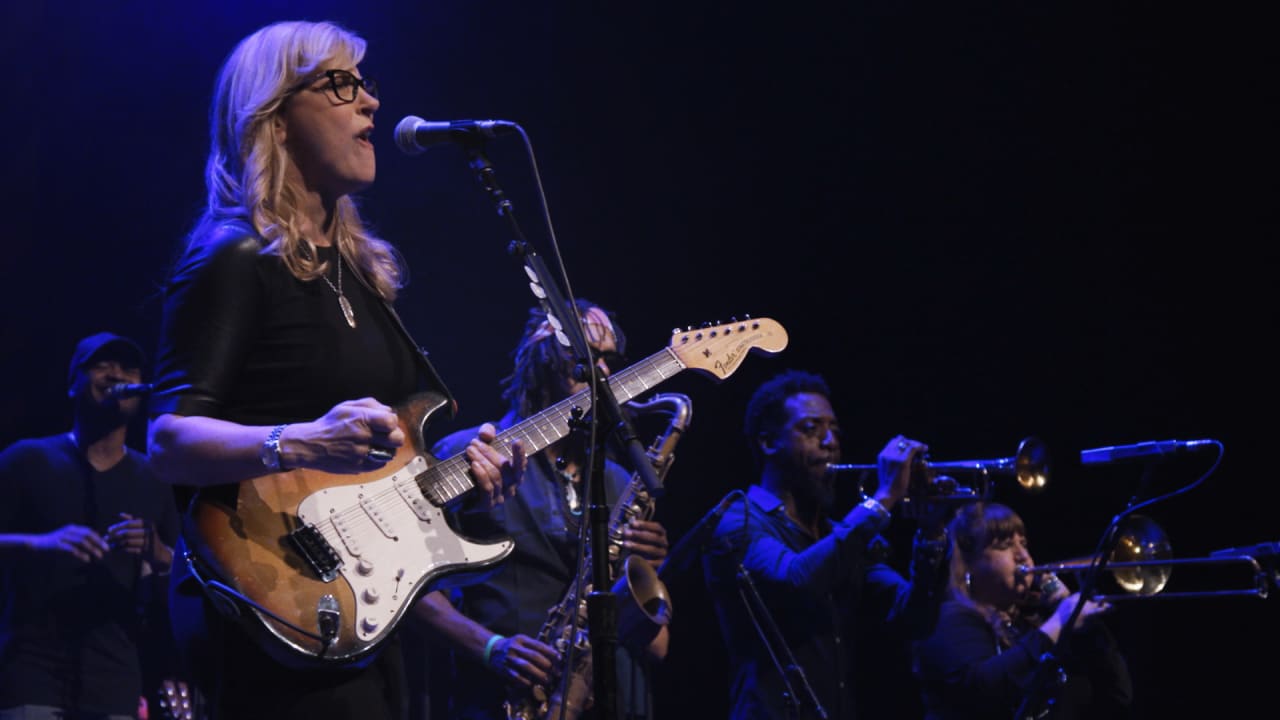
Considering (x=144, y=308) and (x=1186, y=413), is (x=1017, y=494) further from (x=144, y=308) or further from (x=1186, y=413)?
(x=144, y=308)

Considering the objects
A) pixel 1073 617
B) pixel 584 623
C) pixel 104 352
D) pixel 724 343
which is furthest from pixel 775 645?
pixel 104 352

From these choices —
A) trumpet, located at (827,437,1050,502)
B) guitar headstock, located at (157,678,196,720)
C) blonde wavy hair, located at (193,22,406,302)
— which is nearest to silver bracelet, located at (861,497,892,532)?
trumpet, located at (827,437,1050,502)

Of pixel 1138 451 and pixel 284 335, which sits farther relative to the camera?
pixel 1138 451

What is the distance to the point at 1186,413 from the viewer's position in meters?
5.84

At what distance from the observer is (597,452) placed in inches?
88.7

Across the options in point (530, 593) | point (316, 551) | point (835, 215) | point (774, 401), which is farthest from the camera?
point (835, 215)

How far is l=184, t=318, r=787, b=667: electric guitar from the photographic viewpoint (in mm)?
2100

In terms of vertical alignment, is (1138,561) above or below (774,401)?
below

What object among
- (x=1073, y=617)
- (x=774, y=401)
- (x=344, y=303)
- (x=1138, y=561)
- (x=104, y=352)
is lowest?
(x=1138, y=561)

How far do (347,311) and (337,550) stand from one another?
52cm

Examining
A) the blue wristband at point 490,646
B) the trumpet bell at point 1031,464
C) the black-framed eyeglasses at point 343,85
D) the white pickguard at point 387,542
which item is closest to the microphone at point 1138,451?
the trumpet bell at point 1031,464

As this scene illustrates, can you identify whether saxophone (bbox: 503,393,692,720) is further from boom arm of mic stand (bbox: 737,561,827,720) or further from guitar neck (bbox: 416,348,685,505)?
boom arm of mic stand (bbox: 737,561,827,720)

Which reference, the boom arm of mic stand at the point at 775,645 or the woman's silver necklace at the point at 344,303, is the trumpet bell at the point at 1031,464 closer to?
the boom arm of mic stand at the point at 775,645

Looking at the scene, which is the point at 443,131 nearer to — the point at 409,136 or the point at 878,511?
the point at 409,136
